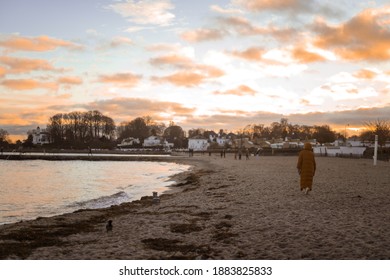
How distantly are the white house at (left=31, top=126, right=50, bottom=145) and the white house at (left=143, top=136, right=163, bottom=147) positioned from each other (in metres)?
37.2

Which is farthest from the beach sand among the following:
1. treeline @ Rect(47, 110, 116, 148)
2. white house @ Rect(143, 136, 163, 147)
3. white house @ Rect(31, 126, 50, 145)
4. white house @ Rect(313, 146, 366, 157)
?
white house @ Rect(143, 136, 163, 147)

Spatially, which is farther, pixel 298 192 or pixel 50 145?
pixel 50 145

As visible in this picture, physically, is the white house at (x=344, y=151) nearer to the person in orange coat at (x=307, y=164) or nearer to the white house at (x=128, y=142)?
the person in orange coat at (x=307, y=164)

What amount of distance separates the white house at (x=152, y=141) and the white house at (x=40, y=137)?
37.2 m

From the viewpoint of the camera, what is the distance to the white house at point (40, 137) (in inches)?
5493

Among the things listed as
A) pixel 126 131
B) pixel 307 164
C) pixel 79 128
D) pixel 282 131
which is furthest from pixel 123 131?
pixel 307 164

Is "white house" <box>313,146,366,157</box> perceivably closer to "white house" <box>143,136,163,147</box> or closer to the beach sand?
the beach sand

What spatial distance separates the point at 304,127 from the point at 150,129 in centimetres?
7411

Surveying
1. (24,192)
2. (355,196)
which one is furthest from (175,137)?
(355,196)

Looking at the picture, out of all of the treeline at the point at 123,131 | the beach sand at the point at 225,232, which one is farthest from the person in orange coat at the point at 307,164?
the treeline at the point at 123,131

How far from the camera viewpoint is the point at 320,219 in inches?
388

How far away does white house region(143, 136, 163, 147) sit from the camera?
157m

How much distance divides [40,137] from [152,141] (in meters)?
45.0

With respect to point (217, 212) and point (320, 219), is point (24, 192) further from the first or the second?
point (320, 219)
